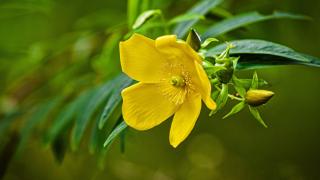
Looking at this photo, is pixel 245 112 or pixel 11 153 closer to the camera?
pixel 11 153

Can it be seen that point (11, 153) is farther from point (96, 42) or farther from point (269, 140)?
point (269, 140)

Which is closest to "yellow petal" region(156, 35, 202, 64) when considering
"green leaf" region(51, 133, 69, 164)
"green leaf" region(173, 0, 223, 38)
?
"green leaf" region(173, 0, 223, 38)

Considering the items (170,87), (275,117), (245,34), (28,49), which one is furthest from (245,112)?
(170,87)

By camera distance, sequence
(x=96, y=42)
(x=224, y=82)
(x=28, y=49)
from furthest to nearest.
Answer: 1. (x=28, y=49)
2. (x=96, y=42)
3. (x=224, y=82)

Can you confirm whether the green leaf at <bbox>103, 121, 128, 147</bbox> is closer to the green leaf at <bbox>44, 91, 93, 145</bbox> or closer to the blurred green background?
the green leaf at <bbox>44, 91, 93, 145</bbox>

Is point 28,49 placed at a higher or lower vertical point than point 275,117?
higher

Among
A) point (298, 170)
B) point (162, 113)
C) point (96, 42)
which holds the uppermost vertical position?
point (162, 113)

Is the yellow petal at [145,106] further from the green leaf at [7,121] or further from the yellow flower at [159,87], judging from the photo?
the green leaf at [7,121]

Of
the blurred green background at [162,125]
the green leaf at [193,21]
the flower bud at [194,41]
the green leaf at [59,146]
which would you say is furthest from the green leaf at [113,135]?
the blurred green background at [162,125]
